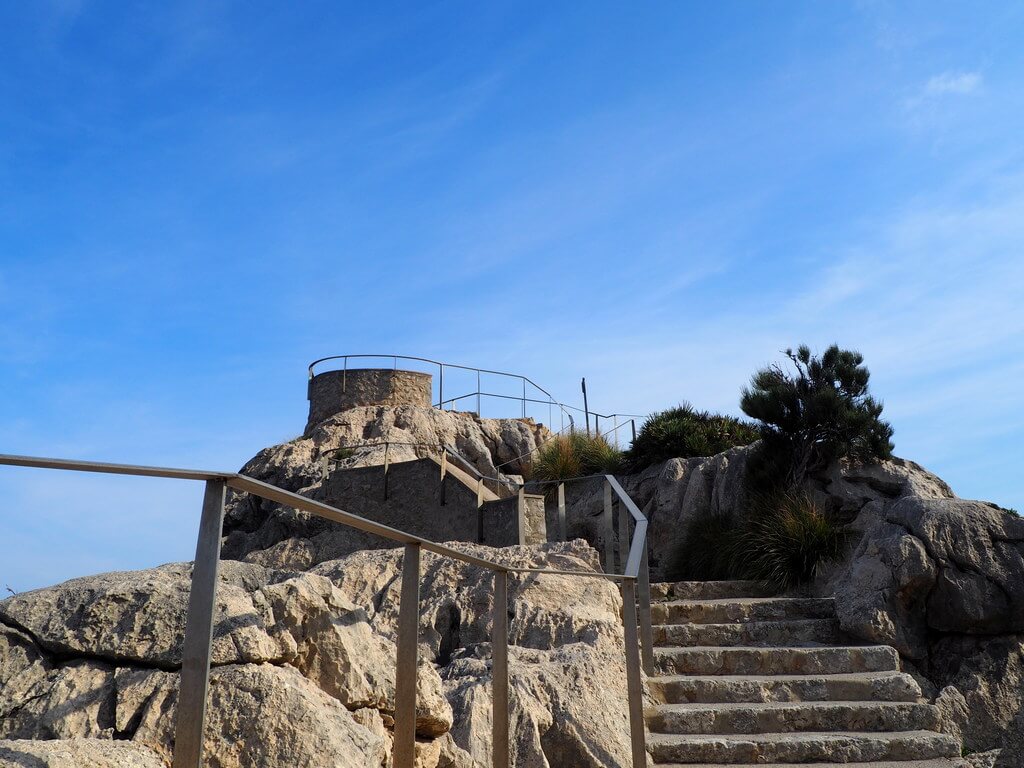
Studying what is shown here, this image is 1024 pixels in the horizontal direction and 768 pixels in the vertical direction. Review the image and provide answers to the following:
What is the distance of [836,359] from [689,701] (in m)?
7.44

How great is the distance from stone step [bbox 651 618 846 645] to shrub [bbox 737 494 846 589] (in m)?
1.35

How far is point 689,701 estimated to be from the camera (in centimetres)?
641

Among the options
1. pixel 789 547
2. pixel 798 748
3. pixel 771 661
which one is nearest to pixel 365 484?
pixel 789 547

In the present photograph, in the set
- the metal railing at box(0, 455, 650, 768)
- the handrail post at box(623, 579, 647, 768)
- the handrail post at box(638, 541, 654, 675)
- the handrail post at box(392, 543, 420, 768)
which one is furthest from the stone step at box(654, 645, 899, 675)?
the handrail post at box(392, 543, 420, 768)

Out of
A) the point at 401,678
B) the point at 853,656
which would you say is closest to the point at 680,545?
the point at 853,656

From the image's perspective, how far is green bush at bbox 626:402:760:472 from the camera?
14164 mm

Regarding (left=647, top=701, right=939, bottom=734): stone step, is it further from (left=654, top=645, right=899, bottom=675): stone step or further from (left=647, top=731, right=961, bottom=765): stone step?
(left=654, top=645, right=899, bottom=675): stone step

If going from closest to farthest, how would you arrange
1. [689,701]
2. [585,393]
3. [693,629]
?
1. [689,701]
2. [693,629]
3. [585,393]

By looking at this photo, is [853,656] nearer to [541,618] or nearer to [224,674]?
[541,618]

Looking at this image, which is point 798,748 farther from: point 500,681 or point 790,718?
point 500,681

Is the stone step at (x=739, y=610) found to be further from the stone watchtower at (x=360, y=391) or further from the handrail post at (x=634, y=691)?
the stone watchtower at (x=360, y=391)

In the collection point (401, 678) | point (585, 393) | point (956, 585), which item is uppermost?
point (585, 393)

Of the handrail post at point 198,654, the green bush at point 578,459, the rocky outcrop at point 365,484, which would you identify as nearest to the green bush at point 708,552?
the rocky outcrop at point 365,484

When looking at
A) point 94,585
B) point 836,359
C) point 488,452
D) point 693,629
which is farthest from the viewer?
point 488,452
